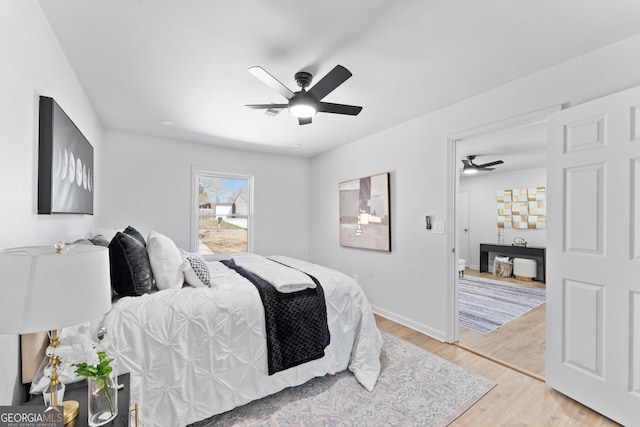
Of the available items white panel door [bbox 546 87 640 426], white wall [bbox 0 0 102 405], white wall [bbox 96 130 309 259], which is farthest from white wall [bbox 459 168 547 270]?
white wall [bbox 0 0 102 405]

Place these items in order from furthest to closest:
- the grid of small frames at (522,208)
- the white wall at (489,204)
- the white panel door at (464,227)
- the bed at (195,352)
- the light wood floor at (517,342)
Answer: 1. the white panel door at (464,227)
2. the white wall at (489,204)
3. the grid of small frames at (522,208)
4. the light wood floor at (517,342)
5. the bed at (195,352)

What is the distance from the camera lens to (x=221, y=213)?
4578 millimetres

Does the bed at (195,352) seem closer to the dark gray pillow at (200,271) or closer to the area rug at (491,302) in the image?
the dark gray pillow at (200,271)

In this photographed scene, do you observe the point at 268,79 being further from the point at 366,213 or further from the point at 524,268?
the point at 524,268

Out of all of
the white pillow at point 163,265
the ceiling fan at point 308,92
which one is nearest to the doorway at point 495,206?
the ceiling fan at point 308,92

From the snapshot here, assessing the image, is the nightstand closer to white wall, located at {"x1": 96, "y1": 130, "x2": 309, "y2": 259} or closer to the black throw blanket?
the black throw blanket

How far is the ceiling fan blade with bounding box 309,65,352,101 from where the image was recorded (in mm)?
1802

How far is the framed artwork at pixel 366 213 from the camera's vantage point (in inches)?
144

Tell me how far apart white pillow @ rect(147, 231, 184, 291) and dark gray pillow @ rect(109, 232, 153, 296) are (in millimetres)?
97

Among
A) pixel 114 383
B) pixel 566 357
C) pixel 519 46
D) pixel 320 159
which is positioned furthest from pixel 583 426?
pixel 320 159

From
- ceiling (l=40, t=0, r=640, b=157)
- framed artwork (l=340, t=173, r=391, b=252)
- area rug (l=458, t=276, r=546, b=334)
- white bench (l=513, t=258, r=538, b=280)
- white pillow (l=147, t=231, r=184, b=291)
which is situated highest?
ceiling (l=40, t=0, r=640, b=157)

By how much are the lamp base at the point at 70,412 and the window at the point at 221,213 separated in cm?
332

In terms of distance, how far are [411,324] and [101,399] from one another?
303cm

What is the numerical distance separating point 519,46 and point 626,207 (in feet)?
4.08
